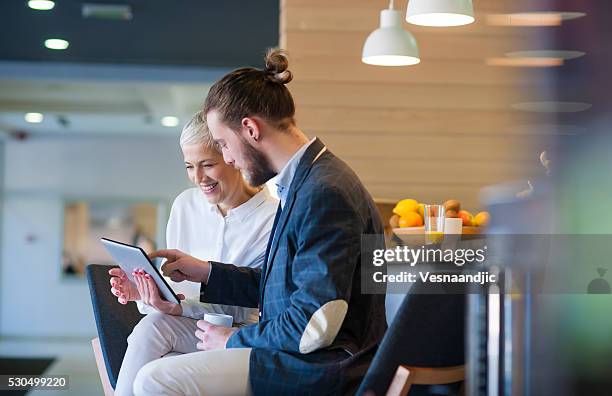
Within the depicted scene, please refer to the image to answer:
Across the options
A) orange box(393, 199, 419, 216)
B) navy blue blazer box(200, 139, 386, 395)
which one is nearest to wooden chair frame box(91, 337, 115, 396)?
navy blue blazer box(200, 139, 386, 395)

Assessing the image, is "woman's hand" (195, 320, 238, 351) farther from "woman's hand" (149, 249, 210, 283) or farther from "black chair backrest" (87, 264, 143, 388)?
"black chair backrest" (87, 264, 143, 388)

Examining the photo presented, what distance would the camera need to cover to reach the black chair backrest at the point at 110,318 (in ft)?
9.41

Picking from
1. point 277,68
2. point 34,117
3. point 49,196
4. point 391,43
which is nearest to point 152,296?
point 277,68

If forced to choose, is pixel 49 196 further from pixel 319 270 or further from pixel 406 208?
pixel 319 270

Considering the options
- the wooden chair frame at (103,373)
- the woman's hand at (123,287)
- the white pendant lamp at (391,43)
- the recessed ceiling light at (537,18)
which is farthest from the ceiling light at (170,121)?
the recessed ceiling light at (537,18)

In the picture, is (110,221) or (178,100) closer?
(178,100)

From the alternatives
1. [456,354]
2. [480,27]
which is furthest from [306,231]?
[480,27]

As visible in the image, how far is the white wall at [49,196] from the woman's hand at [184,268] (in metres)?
Answer: 11.3

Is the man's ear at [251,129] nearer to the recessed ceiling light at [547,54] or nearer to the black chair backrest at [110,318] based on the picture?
the black chair backrest at [110,318]

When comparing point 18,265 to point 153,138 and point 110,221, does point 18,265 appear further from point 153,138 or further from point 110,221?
point 153,138

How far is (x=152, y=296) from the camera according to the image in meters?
2.53

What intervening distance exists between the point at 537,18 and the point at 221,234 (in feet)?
6.54

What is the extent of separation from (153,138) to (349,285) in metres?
12.3

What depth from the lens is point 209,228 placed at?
9.51ft
